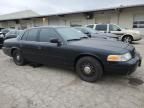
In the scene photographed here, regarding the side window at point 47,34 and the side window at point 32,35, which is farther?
the side window at point 32,35

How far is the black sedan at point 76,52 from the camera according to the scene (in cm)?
388

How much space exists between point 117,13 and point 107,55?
15.9 meters

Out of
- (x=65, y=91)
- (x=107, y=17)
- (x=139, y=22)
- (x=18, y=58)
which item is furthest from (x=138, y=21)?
(x=65, y=91)

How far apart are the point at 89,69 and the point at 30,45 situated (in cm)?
235

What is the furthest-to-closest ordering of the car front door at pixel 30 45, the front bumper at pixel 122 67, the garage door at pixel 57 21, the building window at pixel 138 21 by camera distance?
the garage door at pixel 57 21
the building window at pixel 138 21
the car front door at pixel 30 45
the front bumper at pixel 122 67

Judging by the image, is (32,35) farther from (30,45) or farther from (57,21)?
(57,21)

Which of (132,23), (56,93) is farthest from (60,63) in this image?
(132,23)

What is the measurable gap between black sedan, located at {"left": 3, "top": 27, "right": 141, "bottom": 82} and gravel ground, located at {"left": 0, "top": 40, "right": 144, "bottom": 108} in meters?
0.41

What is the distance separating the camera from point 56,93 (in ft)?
12.0

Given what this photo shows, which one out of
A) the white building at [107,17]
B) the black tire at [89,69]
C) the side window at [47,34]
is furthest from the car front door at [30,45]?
the white building at [107,17]

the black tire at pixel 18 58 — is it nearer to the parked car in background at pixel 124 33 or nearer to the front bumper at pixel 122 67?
the front bumper at pixel 122 67

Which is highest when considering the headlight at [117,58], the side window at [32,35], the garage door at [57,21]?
the garage door at [57,21]

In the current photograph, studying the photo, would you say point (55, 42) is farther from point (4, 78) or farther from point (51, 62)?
point (4, 78)

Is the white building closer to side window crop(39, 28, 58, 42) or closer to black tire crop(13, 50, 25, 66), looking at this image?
side window crop(39, 28, 58, 42)
